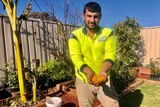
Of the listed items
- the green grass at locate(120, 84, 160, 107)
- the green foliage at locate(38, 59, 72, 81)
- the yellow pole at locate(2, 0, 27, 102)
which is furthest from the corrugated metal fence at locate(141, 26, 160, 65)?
the yellow pole at locate(2, 0, 27, 102)

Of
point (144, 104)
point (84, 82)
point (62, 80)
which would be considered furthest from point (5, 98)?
point (144, 104)

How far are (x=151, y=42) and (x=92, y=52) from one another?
276 inches

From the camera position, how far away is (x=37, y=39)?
6090mm

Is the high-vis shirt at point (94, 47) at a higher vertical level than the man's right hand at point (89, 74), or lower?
higher

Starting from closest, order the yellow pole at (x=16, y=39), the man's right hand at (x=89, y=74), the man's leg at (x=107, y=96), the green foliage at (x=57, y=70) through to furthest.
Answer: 1. the man's right hand at (x=89, y=74)
2. the man's leg at (x=107, y=96)
3. the yellow pole at (x=16, y=39)
4. the green foliage at (x=57, y=70)

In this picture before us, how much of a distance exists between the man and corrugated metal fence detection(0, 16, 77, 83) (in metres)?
2.87

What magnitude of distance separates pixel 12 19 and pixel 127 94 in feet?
12.2

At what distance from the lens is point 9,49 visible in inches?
203

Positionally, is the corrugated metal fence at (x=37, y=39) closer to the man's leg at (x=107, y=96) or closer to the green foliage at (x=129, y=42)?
the green foliage at (x=129, y=42)

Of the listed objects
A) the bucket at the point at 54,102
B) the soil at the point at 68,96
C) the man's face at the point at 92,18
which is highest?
the man's face at the point at 92,18

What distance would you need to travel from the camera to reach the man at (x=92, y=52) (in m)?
2.68

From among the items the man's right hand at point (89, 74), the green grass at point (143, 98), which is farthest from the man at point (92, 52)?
the green grass at point (143, 98)

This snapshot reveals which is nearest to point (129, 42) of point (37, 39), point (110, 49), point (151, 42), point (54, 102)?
point (151, 42)

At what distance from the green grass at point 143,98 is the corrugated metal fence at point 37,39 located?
252cm
